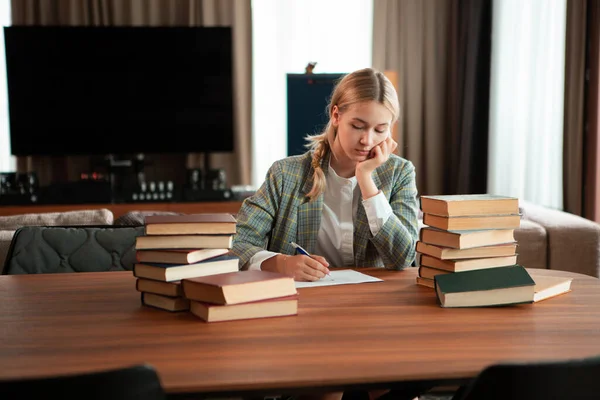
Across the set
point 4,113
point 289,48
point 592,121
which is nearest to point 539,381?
point 592,121

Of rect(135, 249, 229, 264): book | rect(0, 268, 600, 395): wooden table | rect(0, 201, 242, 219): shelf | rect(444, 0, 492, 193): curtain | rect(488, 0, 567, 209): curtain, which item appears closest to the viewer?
rect(0, 268, 600, 395): wooden table

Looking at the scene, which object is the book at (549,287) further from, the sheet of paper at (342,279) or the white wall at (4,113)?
the white wall at (4,113)

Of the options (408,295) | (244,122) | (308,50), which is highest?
(308,50)

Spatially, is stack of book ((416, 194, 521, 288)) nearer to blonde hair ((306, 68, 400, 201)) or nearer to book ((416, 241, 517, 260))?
book ((416, 241, 517, 260))

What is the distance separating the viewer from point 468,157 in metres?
5.34

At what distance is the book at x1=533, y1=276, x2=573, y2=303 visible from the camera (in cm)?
155

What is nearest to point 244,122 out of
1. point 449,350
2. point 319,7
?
point 319,7

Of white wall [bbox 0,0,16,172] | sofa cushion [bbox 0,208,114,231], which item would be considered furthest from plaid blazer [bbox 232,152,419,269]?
white wall [bbox 0,0,16,172]

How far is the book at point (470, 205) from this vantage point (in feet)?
5.15

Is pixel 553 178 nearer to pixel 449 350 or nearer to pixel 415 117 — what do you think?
pixel 415 117

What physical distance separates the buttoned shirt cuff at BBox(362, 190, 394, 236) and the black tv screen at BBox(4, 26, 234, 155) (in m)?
3.52

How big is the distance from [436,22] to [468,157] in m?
1.12

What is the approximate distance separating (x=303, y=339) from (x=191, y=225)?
0.38m

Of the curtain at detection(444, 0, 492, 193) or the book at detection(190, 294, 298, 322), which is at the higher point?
the curtain at detection(444, 0, 492, 193)
